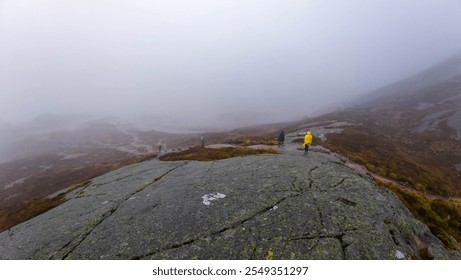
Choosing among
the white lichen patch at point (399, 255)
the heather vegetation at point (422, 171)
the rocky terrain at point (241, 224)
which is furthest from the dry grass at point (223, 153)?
the white lichen patch at point (399, 255)

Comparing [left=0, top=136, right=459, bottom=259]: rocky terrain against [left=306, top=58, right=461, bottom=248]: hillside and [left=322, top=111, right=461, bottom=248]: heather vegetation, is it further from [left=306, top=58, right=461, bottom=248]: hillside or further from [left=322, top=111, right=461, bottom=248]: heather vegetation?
[left=306, top=58, right=461, bottom=248]: hillside

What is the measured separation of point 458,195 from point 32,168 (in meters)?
136

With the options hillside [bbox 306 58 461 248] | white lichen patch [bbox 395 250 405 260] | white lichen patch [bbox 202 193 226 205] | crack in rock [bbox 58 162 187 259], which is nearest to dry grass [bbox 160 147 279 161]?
crack in rock [bbox 58 162 187 259]

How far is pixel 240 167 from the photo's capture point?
2381 centimetres

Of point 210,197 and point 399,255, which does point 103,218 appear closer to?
point 210,197

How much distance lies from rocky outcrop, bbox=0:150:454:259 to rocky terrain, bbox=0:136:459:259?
0.05 m

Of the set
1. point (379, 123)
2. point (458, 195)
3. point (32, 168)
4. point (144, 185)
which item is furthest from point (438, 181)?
point (32, 168)

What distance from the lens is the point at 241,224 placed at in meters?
13.9

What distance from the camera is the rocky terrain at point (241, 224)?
1227 centimetres

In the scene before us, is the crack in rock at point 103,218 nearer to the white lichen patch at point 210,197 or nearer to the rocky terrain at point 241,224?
the rocky terrain at point 241,224

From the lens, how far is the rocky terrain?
12266mm

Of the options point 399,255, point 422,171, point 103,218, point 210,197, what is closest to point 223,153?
point 210,197
